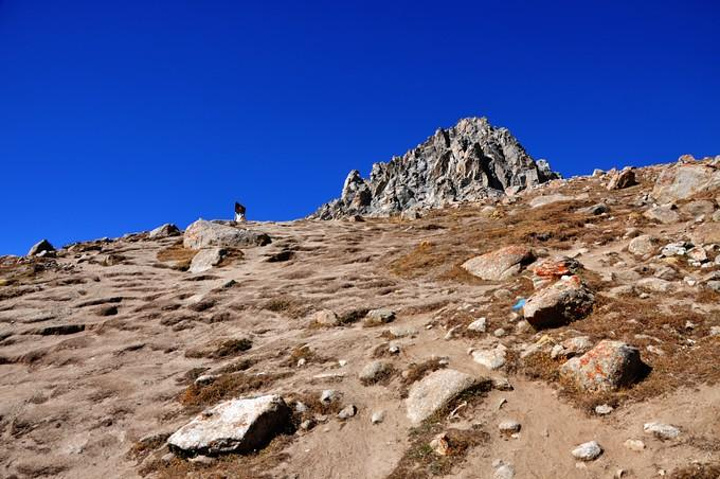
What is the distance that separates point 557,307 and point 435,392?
189 inches

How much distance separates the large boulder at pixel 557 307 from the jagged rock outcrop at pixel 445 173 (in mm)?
101275

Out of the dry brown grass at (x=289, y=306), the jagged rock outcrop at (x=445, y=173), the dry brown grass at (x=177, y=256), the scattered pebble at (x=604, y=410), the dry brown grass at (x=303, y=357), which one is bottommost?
the scattered pebble at (x=604, y=410)

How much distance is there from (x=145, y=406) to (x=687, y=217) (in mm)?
27740

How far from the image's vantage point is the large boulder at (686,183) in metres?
29.0

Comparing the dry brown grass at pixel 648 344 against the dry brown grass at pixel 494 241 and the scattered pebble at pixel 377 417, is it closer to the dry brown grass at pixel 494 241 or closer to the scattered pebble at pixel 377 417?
the scattered pebble at pixel 377 417

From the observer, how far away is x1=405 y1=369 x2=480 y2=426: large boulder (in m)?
10.8

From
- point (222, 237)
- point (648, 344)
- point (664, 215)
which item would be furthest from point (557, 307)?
point (222, 237)

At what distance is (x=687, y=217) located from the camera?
80.5 ft

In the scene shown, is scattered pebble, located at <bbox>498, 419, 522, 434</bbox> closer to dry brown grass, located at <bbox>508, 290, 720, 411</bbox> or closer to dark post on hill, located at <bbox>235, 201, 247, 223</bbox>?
dry brown grass, located at <bbox>508, 290, 720, 411</bbox>

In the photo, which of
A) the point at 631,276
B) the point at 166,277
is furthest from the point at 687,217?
the point at 166,277

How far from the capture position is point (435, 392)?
36.9 feet

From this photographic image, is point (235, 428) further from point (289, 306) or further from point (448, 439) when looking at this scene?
point (289, 306)

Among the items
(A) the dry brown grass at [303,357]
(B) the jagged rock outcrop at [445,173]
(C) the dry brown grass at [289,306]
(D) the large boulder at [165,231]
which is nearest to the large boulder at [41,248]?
(D) the large boulder at [165,231]

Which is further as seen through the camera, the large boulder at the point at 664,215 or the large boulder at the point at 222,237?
the large boulder at the point at 222,237
